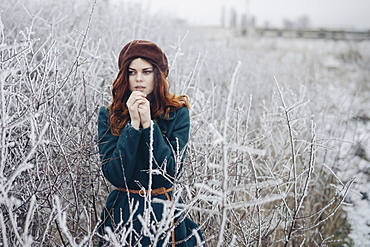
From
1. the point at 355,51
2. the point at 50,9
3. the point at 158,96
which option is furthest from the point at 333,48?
the point at 158,96

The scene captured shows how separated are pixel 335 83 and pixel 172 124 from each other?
1120 cm

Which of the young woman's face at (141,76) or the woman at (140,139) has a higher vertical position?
the young woman's face at (141,76)

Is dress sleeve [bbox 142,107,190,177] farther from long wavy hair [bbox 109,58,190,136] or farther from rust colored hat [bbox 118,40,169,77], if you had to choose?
rust colored hat [bbox 118,40,169,77]

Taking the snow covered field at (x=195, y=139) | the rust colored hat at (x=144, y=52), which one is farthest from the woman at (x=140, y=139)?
the snow covered field at (x=195, y=139)

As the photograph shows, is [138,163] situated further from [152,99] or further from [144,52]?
[144,52]

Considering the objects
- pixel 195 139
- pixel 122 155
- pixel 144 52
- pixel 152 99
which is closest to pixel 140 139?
pixel 122 155

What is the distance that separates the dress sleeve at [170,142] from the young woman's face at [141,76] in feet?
0.70

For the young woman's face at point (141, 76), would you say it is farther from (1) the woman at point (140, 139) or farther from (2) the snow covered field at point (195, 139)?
(2) the snow covered field at point (195, 139)

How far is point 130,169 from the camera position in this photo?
157 centimetres

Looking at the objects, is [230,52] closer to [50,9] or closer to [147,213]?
[50,9]

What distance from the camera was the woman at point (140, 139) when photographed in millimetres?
1557

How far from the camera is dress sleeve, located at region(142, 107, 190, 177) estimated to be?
1.56m

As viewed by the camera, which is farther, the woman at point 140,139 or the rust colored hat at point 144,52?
the rust colored hat at point 144,52

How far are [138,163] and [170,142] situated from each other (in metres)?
0.19
